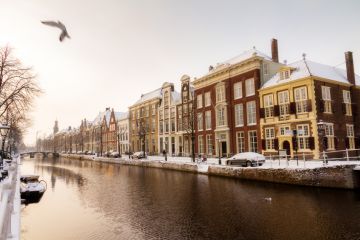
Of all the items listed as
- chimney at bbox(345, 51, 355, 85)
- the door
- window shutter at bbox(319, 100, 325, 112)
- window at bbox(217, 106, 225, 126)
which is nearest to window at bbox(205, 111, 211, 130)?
window at bbox(217, 106, 225, 126)

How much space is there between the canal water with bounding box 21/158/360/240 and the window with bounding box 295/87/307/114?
41.4 feet

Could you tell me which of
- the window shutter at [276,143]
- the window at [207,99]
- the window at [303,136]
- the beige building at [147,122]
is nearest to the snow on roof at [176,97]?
the beige building at [147,122]

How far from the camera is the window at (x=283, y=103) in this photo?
3341 cm

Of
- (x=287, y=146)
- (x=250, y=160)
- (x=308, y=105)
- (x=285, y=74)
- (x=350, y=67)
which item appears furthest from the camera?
(x=350, y=67)

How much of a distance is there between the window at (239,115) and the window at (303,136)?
9.21m

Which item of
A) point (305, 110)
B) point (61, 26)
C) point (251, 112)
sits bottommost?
point (61, 26)

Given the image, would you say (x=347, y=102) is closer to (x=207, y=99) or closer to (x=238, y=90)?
(x=238, y=90)

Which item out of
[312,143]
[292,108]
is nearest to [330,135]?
[312,143]

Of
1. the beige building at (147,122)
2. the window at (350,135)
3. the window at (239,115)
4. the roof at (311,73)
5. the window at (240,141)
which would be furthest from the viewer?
the beige building at (147,122)

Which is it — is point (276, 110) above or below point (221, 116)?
below

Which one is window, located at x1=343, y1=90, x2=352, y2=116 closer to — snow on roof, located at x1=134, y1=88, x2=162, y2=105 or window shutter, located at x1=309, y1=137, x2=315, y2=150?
window shutter, located at x1=309, y1=137, x2=315, y2=150

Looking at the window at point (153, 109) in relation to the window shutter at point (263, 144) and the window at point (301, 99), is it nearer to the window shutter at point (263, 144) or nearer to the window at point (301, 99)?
the window shutter at point (263, 144)

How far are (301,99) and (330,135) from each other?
503 centimetres

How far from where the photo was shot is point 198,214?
14797mm
